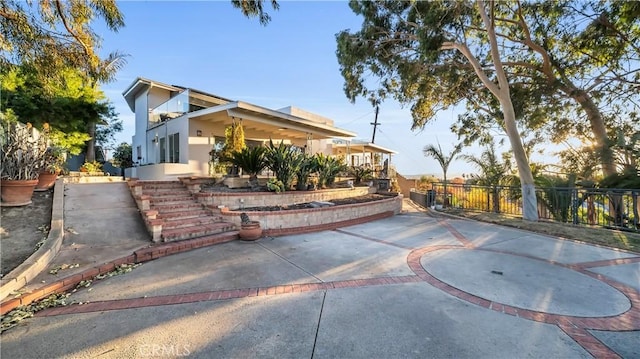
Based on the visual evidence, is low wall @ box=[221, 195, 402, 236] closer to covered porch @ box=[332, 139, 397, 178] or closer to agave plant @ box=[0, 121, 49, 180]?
agave plant @ box=[0, 121, 49, 180]

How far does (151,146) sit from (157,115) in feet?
5.53

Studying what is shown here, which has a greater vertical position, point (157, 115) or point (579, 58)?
point (579, 58)

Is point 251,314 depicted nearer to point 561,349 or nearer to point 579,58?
point 561,349

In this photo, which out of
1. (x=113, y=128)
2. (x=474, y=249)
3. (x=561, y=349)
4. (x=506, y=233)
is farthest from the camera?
(x=113, y=128)

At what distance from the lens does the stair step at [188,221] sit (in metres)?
6.14

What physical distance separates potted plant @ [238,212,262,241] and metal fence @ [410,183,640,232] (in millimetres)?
8893

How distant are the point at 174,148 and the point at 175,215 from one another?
22.9ft

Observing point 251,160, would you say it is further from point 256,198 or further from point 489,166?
point 489,166

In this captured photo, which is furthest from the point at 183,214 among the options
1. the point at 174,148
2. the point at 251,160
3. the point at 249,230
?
the point at 174,148

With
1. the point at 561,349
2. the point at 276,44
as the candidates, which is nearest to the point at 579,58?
the point at 276,44

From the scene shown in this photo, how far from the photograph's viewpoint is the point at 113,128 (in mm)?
25562

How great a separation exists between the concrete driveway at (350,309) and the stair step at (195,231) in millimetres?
717

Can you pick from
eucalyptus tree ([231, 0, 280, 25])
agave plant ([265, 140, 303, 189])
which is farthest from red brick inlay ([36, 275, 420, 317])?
agave plant ([265, 140, 303, 189])

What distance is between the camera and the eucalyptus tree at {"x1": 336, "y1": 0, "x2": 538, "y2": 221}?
920cm
